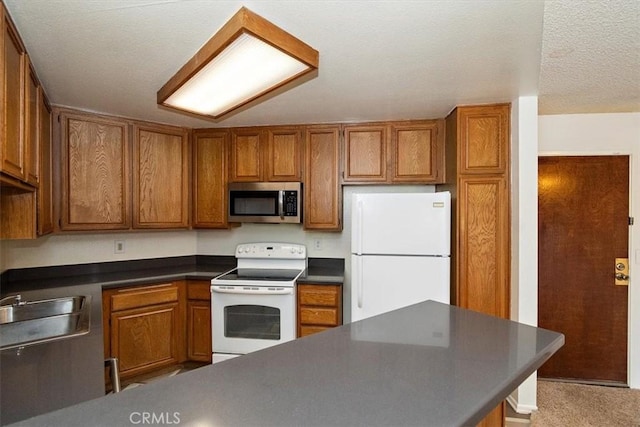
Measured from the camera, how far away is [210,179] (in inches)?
129

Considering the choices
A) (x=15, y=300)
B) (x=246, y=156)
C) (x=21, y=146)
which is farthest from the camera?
(x=246, y=156)

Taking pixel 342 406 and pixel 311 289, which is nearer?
pixel 342 406

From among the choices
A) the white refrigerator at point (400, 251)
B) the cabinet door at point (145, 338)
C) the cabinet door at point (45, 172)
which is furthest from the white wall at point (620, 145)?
the cabinet door at point (45, 172)

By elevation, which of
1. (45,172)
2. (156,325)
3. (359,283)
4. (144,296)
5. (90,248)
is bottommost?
(156,325)

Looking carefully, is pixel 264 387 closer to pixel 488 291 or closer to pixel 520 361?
pixel 520 361

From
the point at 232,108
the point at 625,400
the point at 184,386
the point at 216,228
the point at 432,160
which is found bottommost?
the point at 625,400

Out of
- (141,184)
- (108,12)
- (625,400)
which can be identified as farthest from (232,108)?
(625,400)

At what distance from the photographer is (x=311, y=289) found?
2.84 m

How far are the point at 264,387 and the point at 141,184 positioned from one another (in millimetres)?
2664

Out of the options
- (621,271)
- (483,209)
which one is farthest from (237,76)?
(621,271)

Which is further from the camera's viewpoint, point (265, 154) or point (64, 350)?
point (265, 154)

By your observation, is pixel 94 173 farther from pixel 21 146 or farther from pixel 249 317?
pixel 249 317

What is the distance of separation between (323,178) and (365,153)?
436mm

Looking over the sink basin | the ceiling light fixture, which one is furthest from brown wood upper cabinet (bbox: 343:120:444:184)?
the sink basin
